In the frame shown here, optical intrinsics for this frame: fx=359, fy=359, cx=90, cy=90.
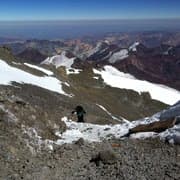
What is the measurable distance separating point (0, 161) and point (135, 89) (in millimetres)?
77116

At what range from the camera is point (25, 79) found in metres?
57.0

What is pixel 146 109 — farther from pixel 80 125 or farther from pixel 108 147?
pixel 108 147

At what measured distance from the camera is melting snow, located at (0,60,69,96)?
171 ft

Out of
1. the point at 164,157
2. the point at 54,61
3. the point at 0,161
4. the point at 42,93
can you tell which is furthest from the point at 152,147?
the point at 54,61

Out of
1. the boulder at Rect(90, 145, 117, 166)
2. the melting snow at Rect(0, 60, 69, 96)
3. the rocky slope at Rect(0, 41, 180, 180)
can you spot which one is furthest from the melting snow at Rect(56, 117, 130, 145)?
the melting snow at Rect(0, 60, 69, 96)

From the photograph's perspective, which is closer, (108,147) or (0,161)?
(0,161)

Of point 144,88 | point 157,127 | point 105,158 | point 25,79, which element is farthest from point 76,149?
point 144,88

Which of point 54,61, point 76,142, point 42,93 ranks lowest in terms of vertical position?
point 54,61

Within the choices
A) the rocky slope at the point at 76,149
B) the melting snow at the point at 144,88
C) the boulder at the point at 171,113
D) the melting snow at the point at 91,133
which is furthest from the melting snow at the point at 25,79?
the boulder at the point at 171,113

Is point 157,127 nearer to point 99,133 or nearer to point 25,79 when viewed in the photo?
point 99,133

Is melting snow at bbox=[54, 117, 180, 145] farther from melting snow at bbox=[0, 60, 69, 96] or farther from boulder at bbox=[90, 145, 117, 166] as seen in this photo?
melting snow at bbox=[0, 60, 69, 96]

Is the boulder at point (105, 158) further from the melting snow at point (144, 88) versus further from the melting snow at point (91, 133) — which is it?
the melting snow at point (144, 88)

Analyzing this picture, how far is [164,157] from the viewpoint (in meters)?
16.9

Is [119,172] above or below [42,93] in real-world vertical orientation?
above
